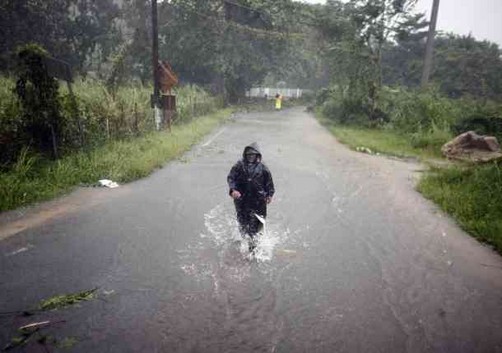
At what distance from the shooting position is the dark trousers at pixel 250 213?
6077 millimetres

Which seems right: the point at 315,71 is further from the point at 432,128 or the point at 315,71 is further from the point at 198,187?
the point at 198,187

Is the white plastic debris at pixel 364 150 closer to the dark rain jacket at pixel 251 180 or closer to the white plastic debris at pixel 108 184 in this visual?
the white plastic debris at pixel 108 184

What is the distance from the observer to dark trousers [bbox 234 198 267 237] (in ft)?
19.9

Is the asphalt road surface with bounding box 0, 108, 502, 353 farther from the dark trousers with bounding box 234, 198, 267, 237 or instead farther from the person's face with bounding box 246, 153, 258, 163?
the person's face with bounding box 246, 153, 258, 163

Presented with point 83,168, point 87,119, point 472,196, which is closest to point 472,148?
point 472,196

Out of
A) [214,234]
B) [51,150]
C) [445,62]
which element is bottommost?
[214,234]

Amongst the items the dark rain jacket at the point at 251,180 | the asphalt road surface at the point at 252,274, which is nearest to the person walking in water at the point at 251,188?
the dark rain jacket at the point at 251,180

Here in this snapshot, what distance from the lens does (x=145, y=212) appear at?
8031 millimetres

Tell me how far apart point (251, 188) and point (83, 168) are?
5962 millimetres

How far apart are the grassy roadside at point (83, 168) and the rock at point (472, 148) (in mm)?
9373

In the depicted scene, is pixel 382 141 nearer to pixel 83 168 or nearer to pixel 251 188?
pixel 83 168

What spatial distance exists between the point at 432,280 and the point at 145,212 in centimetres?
517

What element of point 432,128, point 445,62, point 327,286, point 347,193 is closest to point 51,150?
point 347,193

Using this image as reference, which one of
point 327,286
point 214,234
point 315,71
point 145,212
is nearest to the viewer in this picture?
point 327,286
